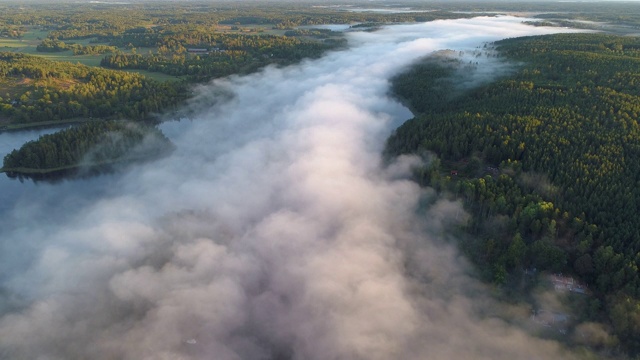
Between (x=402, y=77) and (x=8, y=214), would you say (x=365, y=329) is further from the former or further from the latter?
(x=402, y=77)

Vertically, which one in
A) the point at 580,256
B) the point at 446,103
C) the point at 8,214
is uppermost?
the point at 446,103

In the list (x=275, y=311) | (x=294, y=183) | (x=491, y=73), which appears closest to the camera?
(x=275, y=311)

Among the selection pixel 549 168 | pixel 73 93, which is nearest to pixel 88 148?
pixel 73 93

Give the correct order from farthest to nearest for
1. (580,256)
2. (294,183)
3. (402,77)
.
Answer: (402,77) → (294,183) → (580,256)

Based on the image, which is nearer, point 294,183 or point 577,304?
point 577,304

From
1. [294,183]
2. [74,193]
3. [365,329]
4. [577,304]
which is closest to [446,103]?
[294,183]

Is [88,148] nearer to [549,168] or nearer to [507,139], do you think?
[507,139]
